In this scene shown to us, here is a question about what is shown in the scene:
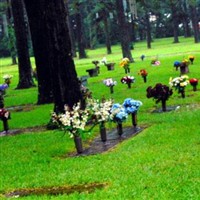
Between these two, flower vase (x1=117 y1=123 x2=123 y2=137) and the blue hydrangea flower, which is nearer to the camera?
the blue hydrangea flower

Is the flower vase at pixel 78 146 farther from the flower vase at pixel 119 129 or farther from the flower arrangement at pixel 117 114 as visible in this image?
the flower vase at pixel 119 129

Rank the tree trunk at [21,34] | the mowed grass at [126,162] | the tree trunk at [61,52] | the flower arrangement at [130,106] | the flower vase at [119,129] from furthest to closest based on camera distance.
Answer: the tree trunk at [21,34] < the tree trunk at [61,52] < the flower arrangement at [130,106] < the flower vase at [119,129] < the mowed grass at [126,162]

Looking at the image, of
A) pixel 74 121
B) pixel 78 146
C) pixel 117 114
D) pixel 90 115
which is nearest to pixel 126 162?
pixel 74 121

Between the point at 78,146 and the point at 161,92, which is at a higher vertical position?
the point at 161,92

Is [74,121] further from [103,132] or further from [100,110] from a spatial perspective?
[103,132]

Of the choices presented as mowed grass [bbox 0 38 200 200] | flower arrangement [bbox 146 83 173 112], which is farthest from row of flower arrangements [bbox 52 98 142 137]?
flower arrangement [bbox 146 83 173 112]

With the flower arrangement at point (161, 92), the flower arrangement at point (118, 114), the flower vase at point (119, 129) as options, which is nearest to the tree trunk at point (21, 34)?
the flower arrangement at point (161, 92)

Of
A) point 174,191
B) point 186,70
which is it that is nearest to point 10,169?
point 174,191

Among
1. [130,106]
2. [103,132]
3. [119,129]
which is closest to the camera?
[103,132]

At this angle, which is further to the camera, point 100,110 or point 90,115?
point 90,115

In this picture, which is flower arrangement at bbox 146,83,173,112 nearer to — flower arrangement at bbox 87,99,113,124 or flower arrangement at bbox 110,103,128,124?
flower arrangement at bbox 110,103,128,124

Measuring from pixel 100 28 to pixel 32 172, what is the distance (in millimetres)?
57904

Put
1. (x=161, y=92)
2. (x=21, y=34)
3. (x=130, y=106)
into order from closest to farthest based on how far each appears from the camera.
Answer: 1. (x=130, y=106)
2. (x=161, y=92)
3. (x=21, y=34)

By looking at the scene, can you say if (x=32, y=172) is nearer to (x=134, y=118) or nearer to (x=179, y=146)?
(x=179, y=146)
